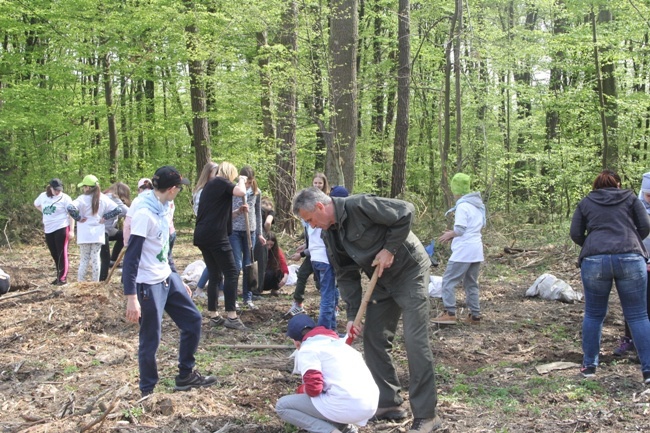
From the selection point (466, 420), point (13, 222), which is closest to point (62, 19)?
point (13, 222)

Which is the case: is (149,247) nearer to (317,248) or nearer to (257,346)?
(257,346)

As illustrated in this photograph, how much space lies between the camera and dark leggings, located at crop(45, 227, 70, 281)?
1035 centimetres

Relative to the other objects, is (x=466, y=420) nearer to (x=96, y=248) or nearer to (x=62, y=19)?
(x=96, y=248)

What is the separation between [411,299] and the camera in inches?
179

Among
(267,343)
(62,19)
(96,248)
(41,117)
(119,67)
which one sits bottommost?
(267,343)

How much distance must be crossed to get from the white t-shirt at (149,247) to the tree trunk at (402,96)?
479 inches

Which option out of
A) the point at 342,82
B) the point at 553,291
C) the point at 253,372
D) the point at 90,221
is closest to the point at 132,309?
the point at 253,372

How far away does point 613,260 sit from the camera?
5.32 m

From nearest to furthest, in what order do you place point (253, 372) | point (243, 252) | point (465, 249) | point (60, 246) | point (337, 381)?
point (337, 381) < point (253, 372) < point (465, 249) < point (243, 252) < point (60, 246)

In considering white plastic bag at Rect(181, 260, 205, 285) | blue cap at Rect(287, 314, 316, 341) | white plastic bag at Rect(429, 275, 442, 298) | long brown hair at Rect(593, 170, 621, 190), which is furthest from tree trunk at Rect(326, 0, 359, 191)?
blue cap at Rect(287, 314, 316, 341)

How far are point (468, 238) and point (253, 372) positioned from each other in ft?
11.3

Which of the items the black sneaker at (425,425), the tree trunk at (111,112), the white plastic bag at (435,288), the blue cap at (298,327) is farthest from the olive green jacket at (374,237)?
the tree trunk at (111,112)

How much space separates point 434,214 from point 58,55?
1266 cm

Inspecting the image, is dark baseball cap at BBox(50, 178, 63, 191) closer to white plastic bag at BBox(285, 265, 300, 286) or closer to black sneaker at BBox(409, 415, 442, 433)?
white plastic bag at BBox(285, 265, 300, 286)
